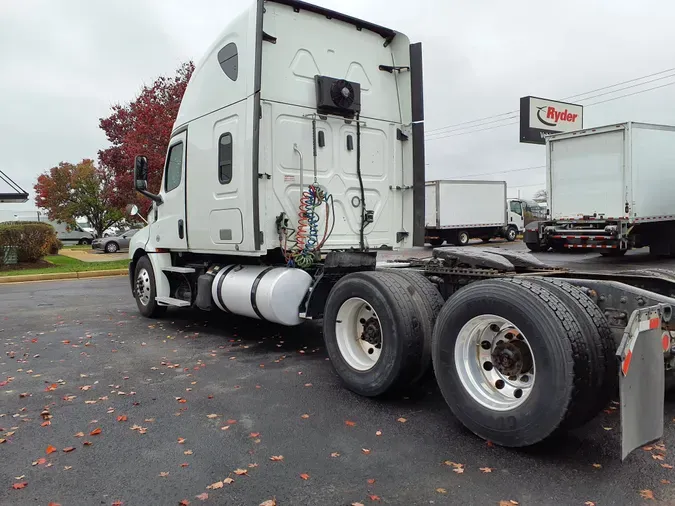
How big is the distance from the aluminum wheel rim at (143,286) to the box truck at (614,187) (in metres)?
12.0

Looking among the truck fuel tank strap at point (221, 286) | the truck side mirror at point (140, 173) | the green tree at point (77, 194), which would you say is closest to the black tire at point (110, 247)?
the green tree at point (77, 194)

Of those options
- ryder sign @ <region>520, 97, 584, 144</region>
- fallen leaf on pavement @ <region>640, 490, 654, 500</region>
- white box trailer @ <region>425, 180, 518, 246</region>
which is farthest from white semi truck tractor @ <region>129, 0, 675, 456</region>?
ryder sign @ <region>520, 97, 584, 144</region>

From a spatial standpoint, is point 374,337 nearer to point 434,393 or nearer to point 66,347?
point 434,393

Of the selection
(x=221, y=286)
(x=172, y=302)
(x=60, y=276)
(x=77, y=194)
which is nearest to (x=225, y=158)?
(x=221, y=286)

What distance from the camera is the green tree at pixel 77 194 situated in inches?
1660

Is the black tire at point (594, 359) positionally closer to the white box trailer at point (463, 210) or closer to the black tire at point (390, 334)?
the black tire at point (390, 334)

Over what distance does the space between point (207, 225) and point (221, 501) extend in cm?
441

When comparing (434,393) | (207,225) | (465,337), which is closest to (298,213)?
(207,225)

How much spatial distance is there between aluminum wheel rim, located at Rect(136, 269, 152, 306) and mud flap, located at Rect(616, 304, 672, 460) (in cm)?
692

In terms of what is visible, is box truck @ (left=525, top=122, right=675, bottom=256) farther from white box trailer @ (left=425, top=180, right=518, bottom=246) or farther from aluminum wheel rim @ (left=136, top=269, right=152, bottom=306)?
aluminum wheel rim @ (left=136, top=269, right=152, bottom=306)

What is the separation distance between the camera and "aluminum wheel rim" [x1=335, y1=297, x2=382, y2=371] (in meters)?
4.66

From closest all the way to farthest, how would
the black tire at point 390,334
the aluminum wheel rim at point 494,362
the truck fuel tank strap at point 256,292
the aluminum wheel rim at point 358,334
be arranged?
the aluminum wheel rim at point 494,362 < the black tire at point 390,334 < the aluminum wheel rim at point 358,334 < the truck fuel tank strap at point 256,292

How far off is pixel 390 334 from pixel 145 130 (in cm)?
1482

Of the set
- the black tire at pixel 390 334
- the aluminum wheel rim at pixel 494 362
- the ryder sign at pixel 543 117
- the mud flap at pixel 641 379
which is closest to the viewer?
the mud flap at pixel 641 379
